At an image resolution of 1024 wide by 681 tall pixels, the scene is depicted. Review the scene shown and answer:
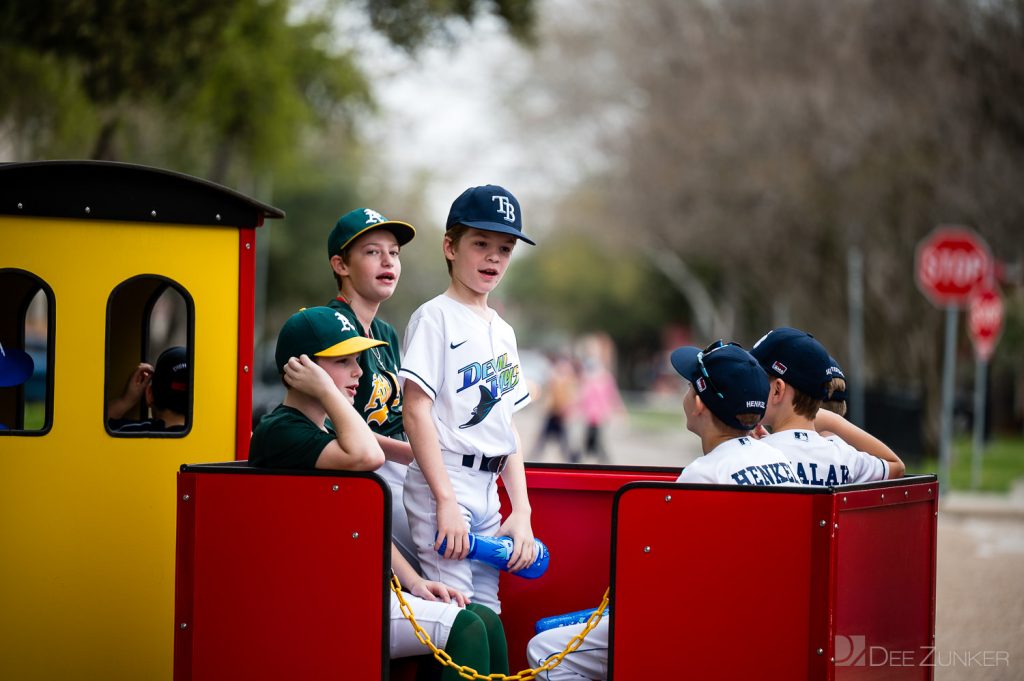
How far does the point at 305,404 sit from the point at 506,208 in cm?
96

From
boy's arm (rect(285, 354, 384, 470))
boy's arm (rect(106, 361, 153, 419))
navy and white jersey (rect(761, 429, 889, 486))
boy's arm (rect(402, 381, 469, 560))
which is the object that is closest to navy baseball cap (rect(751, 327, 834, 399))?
navy and white jersey (rect(761, 429, 889, 486))

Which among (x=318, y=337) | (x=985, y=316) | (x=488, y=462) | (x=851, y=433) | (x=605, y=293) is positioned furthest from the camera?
(x=605, y=293)

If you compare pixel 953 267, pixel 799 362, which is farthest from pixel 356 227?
pixel 953 267

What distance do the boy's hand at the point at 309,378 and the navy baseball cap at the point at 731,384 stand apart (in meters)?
1.22

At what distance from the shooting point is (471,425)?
14.3 feet

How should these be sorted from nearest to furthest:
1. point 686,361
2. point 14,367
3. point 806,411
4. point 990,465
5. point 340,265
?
point 686,361
point 806,411
point 340,265
point 14,367
point 990,465

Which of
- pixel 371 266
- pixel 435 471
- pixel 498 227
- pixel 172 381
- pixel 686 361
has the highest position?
pixel 498 227

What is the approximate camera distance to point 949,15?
19.5 m

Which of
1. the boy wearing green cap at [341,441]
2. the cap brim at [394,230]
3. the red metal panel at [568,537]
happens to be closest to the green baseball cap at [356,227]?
the cap brim at [394,230]

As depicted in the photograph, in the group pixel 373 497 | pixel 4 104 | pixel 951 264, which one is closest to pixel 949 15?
pixel 951 264

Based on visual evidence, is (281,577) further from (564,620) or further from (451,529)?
(564,620)

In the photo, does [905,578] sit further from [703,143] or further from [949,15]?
[703,143]

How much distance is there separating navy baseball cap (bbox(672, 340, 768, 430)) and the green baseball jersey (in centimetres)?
116

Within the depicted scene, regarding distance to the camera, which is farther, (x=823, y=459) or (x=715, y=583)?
(x=823, y=459)
